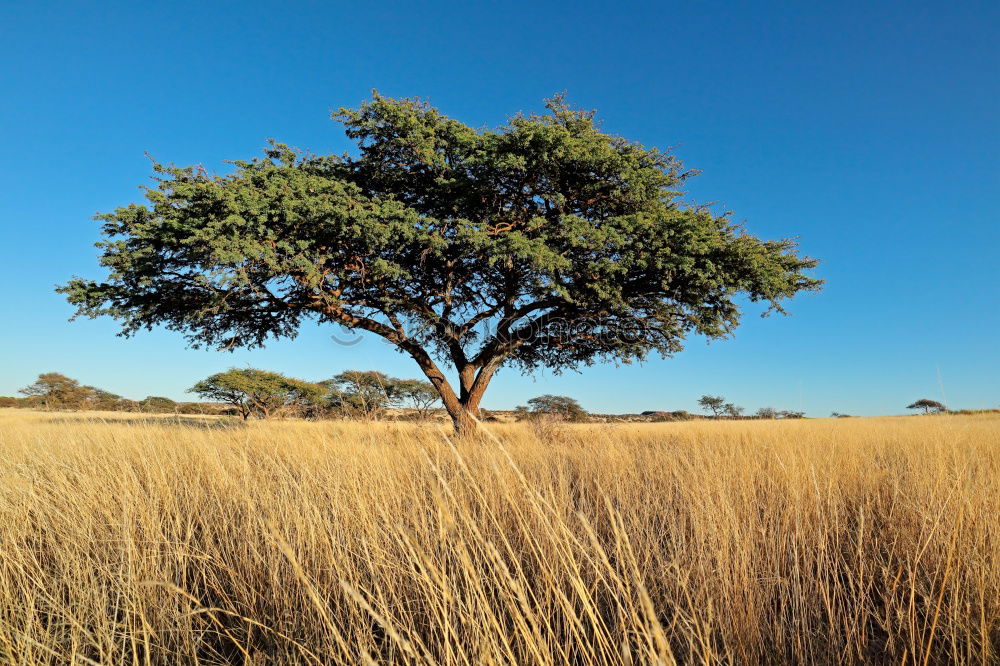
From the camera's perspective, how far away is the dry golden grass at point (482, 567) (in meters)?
1.97

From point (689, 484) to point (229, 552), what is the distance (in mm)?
3656

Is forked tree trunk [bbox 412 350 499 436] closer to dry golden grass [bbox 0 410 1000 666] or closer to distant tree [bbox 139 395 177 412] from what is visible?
distant tree [bbox 139 395 177 412]

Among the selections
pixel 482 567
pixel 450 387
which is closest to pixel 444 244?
pixel 450 387

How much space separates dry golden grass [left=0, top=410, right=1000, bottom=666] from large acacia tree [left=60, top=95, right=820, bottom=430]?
17.7 ft

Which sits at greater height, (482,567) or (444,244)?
(444,244)

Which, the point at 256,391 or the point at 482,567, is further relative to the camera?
the point at 256,391

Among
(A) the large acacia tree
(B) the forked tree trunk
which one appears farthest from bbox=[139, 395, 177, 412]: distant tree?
(B) the forked tree trunk

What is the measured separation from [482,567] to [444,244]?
784 cm

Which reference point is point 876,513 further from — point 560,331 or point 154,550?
point 560,331

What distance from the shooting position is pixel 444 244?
1005 cm

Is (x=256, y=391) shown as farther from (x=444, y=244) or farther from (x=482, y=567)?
(x=482, y=567)

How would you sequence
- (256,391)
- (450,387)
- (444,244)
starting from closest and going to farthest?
1. (444,244)
2. (450,387)
3. (256,391)

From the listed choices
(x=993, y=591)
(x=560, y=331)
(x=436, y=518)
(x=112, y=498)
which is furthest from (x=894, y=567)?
(x=560, y=331)

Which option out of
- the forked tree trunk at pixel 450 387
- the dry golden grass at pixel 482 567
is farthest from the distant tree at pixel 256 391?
the dry golden grass at pixel 482 567
